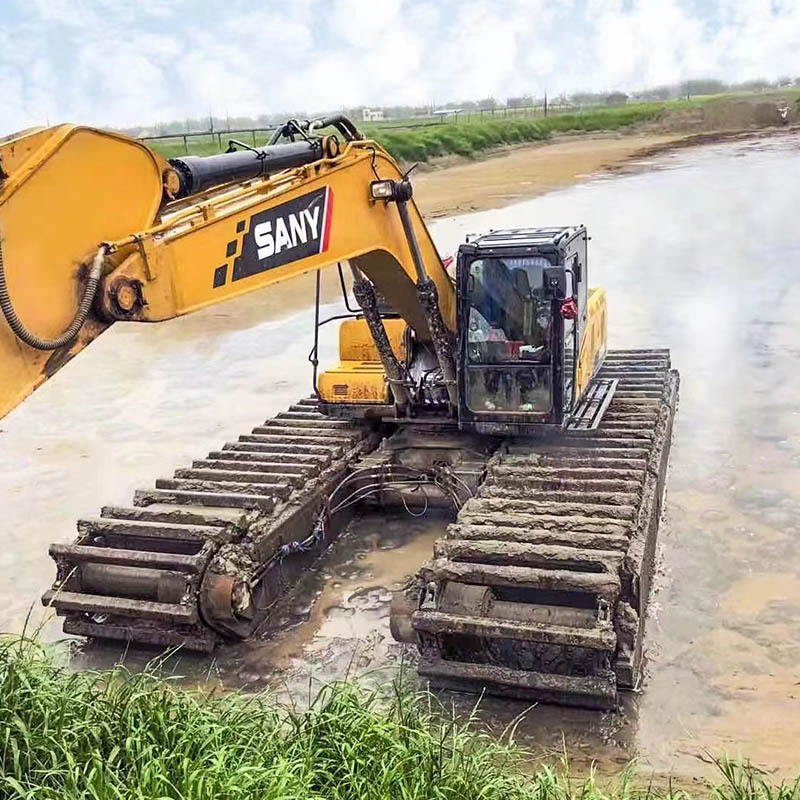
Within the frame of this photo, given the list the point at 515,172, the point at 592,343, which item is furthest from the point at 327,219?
the point at 515,172

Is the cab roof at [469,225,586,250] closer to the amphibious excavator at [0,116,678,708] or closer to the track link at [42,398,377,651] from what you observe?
the amphibious excavator at [0,116,678,708]

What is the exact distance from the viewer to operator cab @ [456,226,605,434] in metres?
7.76

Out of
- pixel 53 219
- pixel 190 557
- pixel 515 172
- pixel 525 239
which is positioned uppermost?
pixel 53 219

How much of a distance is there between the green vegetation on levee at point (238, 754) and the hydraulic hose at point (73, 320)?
191 centimetres

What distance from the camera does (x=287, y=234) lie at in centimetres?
605

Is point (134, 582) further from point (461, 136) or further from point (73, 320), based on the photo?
point (461, 136)

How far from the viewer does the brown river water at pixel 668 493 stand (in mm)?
6074

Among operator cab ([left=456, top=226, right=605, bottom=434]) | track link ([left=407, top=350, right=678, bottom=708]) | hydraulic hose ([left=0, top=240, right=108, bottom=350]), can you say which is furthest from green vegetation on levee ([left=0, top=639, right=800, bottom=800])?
operator cab ([left=456, top=226, right=605, bottom=434])

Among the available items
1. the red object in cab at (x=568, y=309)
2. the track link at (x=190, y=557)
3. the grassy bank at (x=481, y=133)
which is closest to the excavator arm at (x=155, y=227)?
the red object in cab at (x=568, y=309)

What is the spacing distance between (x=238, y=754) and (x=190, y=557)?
1971 millimetres

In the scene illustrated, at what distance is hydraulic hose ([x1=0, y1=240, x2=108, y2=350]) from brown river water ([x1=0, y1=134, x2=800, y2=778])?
123 inches

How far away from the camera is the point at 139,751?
474 cm

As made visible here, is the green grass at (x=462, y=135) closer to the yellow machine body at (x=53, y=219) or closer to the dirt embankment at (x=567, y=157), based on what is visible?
the dirt embankment at (x=567, y=157)

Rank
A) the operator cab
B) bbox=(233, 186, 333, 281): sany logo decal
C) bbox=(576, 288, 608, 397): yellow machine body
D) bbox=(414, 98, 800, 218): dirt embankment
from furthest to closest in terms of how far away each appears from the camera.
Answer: bbox=(414, 98, 800, 218): dirt embankment < bbox=(576, 288, 608, 397): yellow machine body < the operator cab < bbox=(233, 186, 333, 281): sany logo decal
